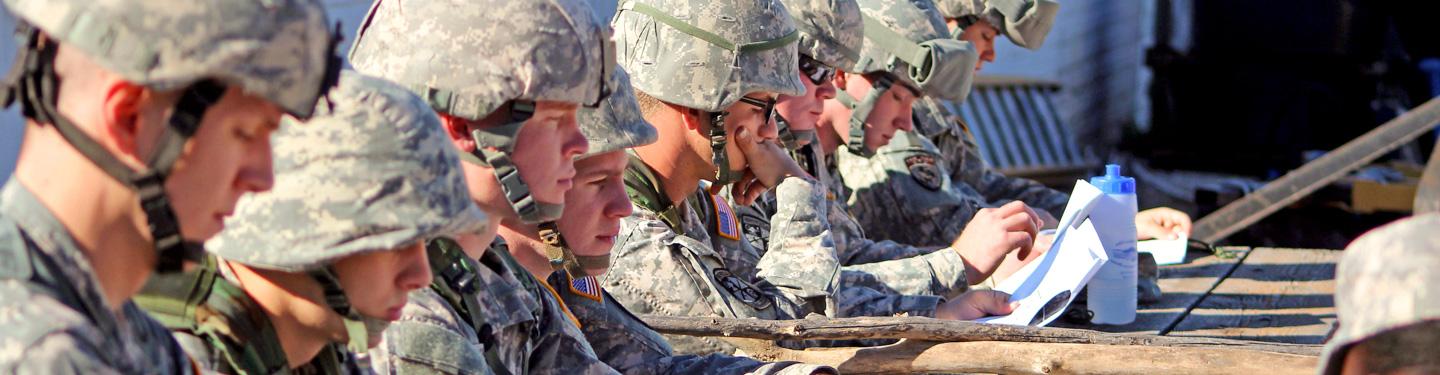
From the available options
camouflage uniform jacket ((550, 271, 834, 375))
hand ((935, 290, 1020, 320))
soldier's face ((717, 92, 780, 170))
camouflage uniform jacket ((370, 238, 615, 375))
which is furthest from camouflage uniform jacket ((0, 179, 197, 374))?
hand ((935, 290, 1020, 320))

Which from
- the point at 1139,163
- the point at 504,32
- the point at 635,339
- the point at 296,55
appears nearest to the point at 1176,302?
the point at 635,339

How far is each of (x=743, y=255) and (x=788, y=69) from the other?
0.48 m

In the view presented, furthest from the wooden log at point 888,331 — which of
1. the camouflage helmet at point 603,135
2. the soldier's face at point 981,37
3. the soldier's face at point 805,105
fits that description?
the soldier's face at point 981,37

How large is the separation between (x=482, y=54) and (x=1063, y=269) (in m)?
1.69

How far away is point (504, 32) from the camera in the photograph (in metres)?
3.02

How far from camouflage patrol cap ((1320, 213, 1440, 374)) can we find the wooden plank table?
235cm

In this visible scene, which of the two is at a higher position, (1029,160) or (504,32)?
(504,32)

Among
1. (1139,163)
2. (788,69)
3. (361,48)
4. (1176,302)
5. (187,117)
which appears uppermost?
(187,117)

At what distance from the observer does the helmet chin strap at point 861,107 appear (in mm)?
5539

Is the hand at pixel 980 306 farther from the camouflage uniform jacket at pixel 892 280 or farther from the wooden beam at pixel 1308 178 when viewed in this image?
the wooden beam at pixel 1308 178

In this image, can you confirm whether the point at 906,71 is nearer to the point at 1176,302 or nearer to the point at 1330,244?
the point at 1176,302

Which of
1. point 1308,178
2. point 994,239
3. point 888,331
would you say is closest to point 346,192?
point 888,331

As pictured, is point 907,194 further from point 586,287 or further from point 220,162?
point 220,162

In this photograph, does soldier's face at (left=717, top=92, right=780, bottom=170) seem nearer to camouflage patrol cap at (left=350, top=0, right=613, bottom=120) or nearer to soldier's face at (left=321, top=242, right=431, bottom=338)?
camouflage patrol cap at (left=350, top=0, right=613, bottom=120)
